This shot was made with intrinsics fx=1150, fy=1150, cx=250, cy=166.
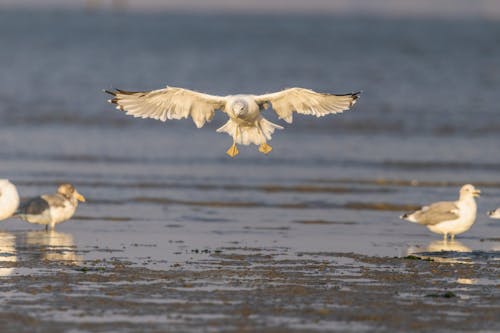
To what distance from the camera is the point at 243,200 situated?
1794 centimetres

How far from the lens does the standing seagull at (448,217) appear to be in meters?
14.6

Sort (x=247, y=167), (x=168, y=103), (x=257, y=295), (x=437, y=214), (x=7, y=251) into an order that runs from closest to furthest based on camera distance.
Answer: (x=257, y=295), (x=7, y=251), (x=168, y=103), (x=437, y=214), (x=247, y=167)

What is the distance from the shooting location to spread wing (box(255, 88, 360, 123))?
14.2 m

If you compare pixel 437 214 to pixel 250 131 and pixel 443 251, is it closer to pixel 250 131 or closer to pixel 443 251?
pixel 443 251

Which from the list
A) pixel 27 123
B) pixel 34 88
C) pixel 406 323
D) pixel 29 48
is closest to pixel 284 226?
pixel 406 323

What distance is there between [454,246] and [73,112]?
2033 cm

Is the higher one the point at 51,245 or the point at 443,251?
the point at 443,251

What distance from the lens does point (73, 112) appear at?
32.8 meters

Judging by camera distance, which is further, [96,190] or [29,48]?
[29,48]

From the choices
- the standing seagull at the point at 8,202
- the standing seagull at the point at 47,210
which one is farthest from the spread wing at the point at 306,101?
the standing seagull at the point at 8,202

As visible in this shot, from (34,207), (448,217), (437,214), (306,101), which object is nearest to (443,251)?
(448,217)

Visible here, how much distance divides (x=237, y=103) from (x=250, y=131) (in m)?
0.77

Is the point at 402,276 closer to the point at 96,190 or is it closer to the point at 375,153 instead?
the point at 96,190

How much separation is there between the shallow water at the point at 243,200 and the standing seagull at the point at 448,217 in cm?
21
